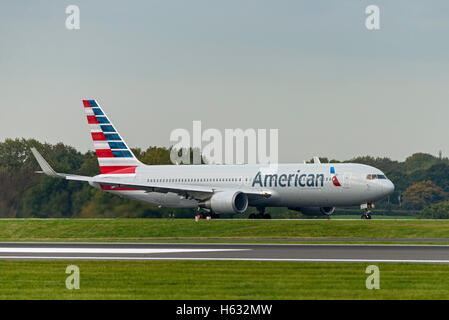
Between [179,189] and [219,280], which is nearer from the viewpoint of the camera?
[219,280]

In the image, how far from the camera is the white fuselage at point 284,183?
64688 millimetres

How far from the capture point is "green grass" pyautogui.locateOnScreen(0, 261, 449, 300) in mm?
22359

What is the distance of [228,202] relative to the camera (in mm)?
65000

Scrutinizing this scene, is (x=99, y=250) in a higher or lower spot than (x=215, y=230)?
lower

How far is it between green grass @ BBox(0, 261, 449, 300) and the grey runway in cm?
230

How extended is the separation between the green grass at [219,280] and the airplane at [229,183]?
3529 cm

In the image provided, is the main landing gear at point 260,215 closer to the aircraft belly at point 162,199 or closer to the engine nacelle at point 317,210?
the engine nacelle at point 317,210

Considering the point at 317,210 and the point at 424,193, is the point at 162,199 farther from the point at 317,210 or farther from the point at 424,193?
the point at 424,193

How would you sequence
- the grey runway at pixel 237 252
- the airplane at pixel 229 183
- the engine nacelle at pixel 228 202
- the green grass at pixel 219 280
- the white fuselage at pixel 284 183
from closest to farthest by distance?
the green grass at pixel 219 280 < the grey runway at pixel 237 252 < the white fuselage at pixel 284 183 < the airplane at pixel 229 183 < the engine nacelle at pixel 228 202

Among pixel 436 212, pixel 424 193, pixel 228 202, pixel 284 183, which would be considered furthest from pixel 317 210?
pixel 424 193

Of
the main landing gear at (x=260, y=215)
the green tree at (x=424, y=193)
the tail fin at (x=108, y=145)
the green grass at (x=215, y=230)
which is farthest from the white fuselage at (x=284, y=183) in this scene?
the green tree at (x=424, y=193)

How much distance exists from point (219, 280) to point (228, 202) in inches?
1569
